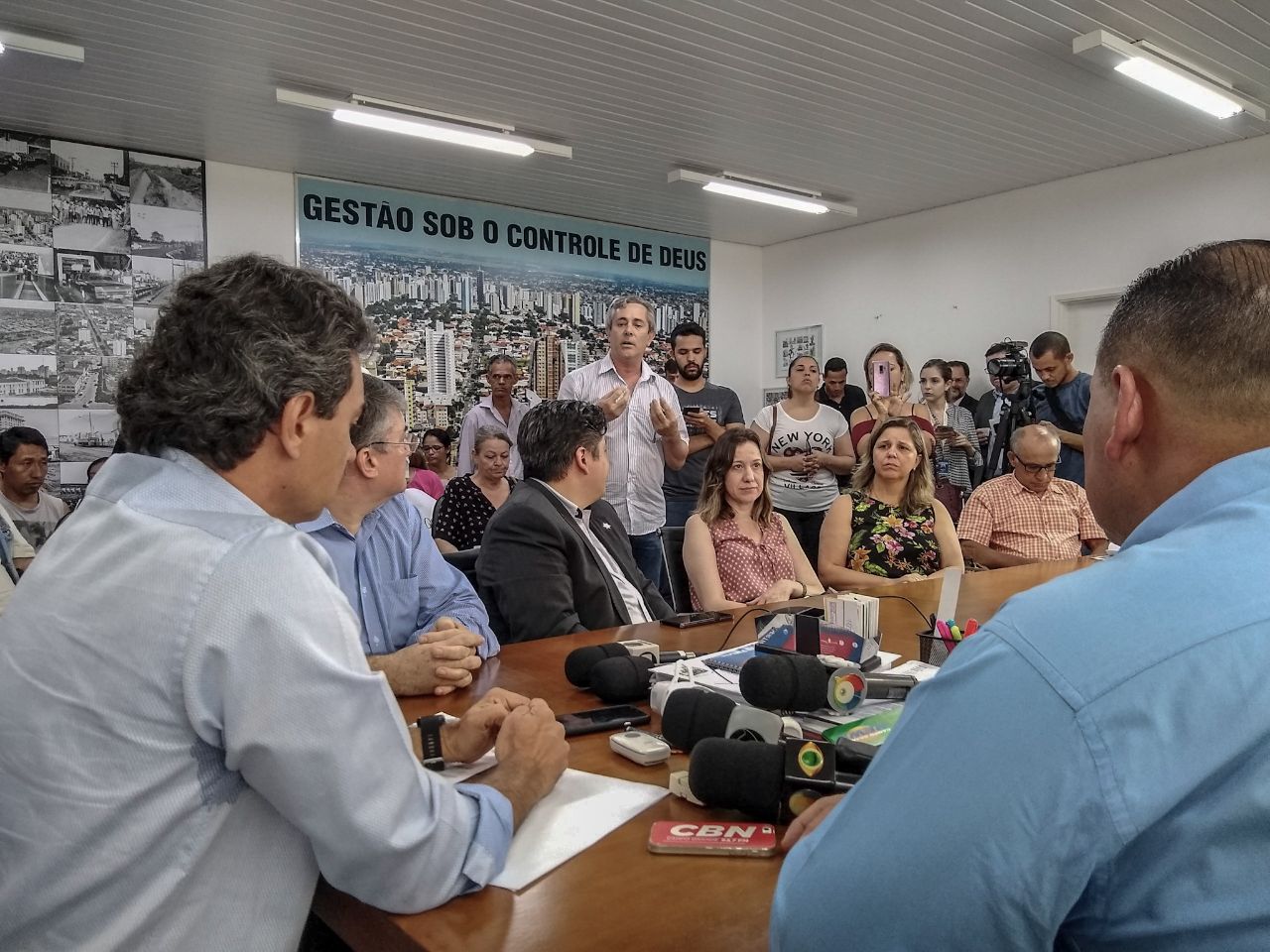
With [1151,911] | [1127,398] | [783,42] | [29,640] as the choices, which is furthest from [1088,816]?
[783,42]

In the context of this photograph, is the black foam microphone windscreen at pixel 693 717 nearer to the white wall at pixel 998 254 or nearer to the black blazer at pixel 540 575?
the black blazer at pixel 540 575

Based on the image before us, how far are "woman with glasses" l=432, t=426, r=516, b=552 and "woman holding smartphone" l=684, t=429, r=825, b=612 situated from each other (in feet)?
3.71

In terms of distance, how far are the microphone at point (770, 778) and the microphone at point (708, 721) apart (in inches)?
4.0

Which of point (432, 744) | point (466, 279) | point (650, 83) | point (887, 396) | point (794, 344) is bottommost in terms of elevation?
point (432, 744)

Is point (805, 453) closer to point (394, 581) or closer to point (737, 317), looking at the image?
point (394, 581)

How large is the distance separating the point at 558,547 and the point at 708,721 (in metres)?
1.08

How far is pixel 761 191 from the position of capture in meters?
6.91

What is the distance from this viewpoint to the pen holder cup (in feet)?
6.19

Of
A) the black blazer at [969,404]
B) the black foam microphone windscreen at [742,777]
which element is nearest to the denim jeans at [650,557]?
the black foam microphone windscreen at [742,777]

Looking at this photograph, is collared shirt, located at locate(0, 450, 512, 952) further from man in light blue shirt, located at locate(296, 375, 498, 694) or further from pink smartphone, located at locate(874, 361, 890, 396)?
pink smartphone, located at locate(874, 361, 890, 396)

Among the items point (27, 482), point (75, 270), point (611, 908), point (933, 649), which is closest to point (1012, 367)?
point (933, 649)

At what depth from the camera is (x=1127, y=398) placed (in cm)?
88

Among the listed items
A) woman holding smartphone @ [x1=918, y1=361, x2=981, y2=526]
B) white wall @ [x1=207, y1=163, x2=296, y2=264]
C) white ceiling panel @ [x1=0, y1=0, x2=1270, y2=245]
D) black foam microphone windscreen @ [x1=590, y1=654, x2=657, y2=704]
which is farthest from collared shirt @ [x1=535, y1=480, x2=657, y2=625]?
white wall @ [x1=207, y1=163, x2=296, y2=264]

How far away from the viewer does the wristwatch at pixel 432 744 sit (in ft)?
4.26
